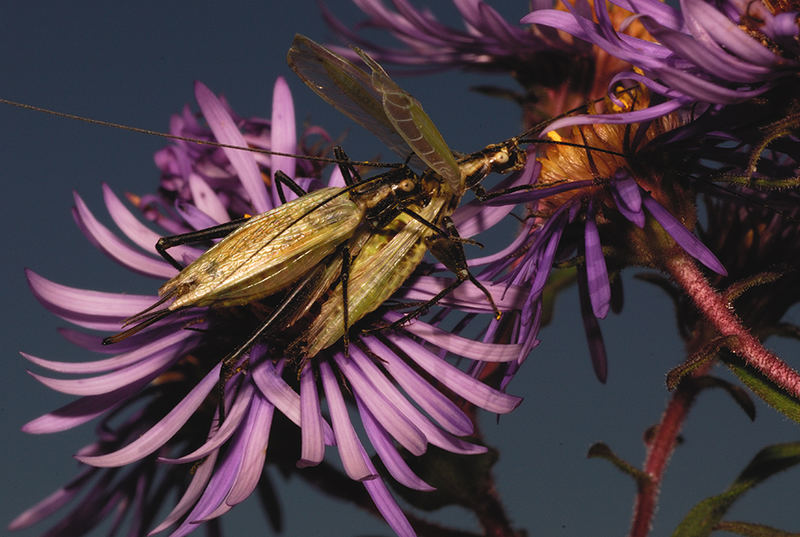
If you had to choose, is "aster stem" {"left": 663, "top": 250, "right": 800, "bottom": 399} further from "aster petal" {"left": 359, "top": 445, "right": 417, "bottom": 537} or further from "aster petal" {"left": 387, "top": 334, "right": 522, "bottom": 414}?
"aster petal" {"left": 359, "top": 445, "right": 417, "bottom": 537}

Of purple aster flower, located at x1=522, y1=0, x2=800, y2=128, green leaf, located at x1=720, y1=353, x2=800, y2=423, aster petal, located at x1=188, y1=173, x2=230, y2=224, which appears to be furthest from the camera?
aster petal, located at x1=188, y1=173, x2=230, y2=224

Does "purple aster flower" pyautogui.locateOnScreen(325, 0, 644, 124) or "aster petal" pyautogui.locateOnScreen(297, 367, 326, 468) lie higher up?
"purple aster flower" pyautogui.locateOnScreen(325, 0, 644, 124)

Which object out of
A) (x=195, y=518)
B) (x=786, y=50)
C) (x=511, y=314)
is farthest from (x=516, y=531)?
(x=786, y=50)

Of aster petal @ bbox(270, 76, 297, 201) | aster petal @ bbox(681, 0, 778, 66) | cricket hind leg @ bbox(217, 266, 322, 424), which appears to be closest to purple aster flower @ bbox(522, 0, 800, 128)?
aster petal @ bbox(681, 0, 778, 66)

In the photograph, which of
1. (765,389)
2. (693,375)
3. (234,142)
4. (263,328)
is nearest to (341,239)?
(263,328)

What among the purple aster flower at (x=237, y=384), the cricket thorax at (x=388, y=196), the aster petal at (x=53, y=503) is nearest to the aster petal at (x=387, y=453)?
the purple aster flower at (x=237, y=384)

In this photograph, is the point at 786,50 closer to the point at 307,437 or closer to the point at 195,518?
the point at 307,437
